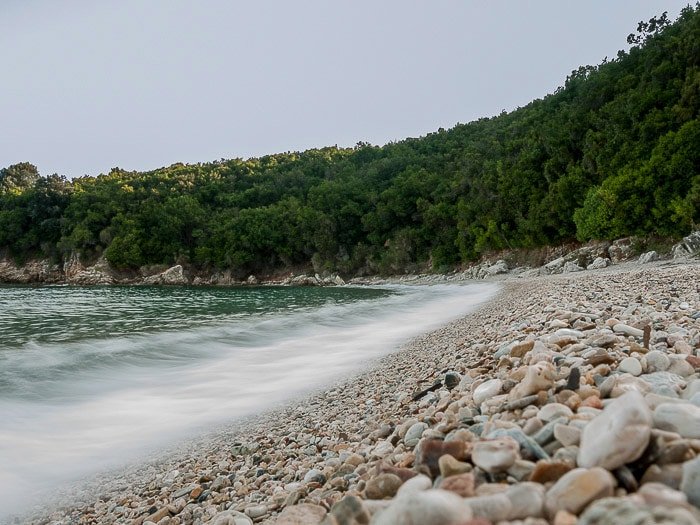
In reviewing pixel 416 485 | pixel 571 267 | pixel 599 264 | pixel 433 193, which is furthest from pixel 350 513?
pixel 433 193

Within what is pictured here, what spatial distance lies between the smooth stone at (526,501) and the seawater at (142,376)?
163 inches

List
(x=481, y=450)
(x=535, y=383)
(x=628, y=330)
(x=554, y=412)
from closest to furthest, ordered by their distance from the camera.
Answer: (x=481, y=450)
(x=554, y=412)
(x=535, y=383)
(x=628, y=330)

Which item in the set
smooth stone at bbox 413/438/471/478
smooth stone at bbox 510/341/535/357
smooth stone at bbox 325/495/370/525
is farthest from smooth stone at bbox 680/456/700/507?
smooth stone at bbox 510/341/535/357

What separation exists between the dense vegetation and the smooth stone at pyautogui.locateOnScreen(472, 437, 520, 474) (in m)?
30.2

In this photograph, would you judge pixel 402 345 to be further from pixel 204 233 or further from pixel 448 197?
pixel 204 233

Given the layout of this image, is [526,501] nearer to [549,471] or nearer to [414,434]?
[549,471]

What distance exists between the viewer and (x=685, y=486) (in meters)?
1.19

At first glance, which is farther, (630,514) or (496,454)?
(496,454)

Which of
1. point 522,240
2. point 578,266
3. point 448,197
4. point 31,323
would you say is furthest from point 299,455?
point 448,197

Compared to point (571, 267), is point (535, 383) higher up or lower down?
higher up

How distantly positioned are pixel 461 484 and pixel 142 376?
8.26 metres

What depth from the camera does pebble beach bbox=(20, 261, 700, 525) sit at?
1.22m

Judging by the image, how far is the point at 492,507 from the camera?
1212mm

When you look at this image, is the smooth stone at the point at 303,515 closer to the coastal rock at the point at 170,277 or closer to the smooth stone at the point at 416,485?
the smooth stone at the point at 416,485
